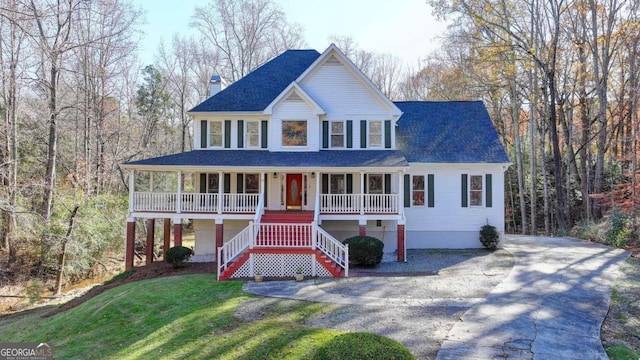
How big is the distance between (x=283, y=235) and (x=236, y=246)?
176 centimetres

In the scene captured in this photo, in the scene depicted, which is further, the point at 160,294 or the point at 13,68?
the point at 13,68

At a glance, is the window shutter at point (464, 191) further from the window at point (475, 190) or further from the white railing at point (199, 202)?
the white railing at point (199, 202)

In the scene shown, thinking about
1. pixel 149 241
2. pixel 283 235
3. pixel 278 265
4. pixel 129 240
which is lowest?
pixel 278 265

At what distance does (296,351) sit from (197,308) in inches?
152

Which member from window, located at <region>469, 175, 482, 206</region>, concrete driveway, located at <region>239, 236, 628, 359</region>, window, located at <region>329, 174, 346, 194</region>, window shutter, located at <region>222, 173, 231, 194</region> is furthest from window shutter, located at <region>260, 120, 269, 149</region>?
window, located at <region>469, 175, 482, 206</region>

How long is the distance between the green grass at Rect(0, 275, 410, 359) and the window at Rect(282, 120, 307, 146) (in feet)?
23.9

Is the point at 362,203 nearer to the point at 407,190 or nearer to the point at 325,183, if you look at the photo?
the point at 325,183

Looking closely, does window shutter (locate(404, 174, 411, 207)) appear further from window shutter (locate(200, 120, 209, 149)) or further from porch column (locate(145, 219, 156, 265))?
A: porch column (locate(145, 219, 156, 265))

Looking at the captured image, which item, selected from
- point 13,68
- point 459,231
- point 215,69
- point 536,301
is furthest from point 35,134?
point 536,301

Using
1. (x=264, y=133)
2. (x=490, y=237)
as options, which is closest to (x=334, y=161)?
(x=264, y=133)

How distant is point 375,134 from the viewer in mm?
17219

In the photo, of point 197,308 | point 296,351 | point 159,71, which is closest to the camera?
point 296,351

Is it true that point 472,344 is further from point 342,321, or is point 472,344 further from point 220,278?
point 220,278

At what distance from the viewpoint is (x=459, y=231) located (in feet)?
55.6
